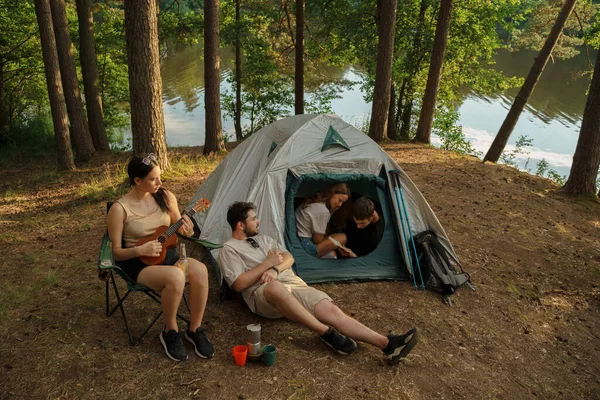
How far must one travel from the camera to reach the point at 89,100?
1070cm

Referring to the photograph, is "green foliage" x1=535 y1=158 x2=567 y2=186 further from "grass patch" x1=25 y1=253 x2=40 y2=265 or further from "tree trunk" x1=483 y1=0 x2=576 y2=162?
"grass patch" x1=25 y1=253 x2=40 y2=265

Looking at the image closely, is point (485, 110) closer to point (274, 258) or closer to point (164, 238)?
point (274, 258)

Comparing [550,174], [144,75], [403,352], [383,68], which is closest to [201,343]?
[403,352]

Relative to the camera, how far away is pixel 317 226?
454cm

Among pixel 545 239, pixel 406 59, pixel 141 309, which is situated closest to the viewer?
pixel 141 309

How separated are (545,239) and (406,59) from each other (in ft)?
28.8

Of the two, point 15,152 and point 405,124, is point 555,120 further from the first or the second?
point 15,152

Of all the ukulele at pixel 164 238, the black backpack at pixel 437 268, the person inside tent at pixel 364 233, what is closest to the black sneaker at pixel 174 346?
the ukulele at pixel 164 238

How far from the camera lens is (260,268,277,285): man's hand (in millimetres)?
3474

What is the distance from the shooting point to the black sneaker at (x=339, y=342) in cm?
328

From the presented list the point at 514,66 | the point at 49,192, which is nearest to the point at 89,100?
the point at 49,192

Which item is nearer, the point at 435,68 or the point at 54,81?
the point at 54,81

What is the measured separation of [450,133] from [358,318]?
11.5m

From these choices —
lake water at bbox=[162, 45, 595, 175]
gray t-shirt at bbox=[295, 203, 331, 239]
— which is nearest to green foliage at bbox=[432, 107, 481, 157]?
lake water at bbox=[162, 45, 595, 175]
